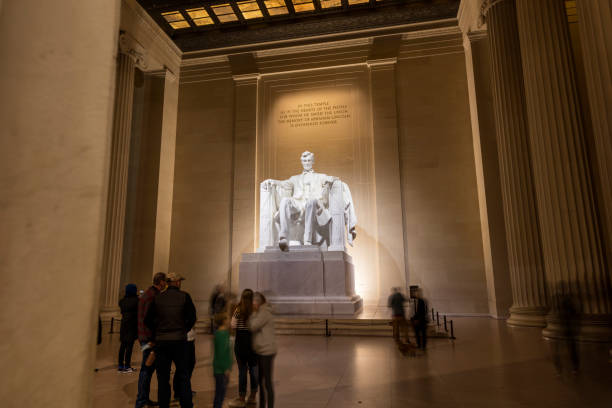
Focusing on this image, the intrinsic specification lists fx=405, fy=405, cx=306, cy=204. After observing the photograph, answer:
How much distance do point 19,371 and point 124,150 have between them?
1133 centimetres

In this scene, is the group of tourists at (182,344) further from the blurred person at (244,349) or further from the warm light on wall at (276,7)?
the warm light on wall at (276,7)

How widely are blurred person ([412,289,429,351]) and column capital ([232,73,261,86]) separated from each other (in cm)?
961

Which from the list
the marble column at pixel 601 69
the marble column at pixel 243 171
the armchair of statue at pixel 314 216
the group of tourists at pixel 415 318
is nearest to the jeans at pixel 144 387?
the group of tourists at pixel 415 318

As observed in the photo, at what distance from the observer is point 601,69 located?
4152 millimetres

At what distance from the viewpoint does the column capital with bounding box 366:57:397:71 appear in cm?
1225

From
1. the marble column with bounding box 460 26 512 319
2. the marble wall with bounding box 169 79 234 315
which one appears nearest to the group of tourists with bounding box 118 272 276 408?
the marble column with bounding box 460 26 512 319

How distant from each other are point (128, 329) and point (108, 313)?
6017mm

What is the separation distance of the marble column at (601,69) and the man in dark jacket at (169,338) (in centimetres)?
443

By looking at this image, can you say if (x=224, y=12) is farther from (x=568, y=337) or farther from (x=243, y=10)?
(x=568, y=337)

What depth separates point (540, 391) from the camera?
3521 mm

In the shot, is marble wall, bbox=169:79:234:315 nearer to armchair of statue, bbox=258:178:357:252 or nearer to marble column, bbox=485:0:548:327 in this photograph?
armchair of statue, bbox=258:178:357:252

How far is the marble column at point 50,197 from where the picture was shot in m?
0.82

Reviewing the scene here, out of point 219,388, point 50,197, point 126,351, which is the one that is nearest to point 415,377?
point 219,388

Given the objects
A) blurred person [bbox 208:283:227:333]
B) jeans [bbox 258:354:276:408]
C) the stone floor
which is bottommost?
the stone floor
